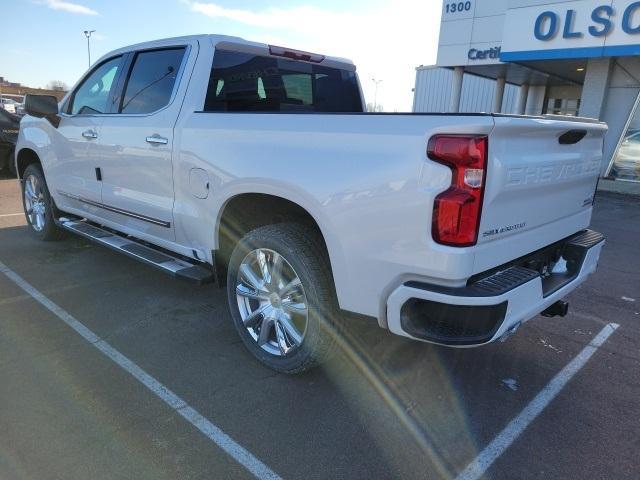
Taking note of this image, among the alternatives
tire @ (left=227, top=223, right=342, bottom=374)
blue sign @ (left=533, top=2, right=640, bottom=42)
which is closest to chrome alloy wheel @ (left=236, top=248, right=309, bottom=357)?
tire @ (left=227, top=223, right=342, bottom=374)

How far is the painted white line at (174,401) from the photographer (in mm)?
2369

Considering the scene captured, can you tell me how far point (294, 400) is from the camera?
289 centimetres

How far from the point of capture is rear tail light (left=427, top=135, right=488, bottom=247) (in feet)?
7.09

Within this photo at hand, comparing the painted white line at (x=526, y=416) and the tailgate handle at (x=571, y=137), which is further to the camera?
the tailgate handle at (x=571, y=137)

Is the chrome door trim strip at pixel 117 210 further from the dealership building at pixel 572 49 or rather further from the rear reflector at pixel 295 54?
the dealership building at pixel 572 49

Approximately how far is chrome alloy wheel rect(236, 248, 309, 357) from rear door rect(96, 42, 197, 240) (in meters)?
0.89

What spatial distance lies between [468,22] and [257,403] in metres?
20.0

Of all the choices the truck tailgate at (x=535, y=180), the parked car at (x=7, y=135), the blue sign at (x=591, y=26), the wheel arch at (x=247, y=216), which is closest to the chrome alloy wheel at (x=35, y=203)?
the wheel arch at (x=247, y=216)

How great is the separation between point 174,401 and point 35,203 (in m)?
4.25

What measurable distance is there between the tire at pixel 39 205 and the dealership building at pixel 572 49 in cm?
1377

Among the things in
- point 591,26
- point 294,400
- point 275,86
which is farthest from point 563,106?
point 294,400

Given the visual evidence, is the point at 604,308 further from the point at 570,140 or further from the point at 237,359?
the point at 237,359

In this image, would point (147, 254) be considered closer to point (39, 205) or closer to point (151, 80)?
point (151, 80)

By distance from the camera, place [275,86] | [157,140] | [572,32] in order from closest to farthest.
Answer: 1. [157,140]
2. [275,86]
3. [572,32]
